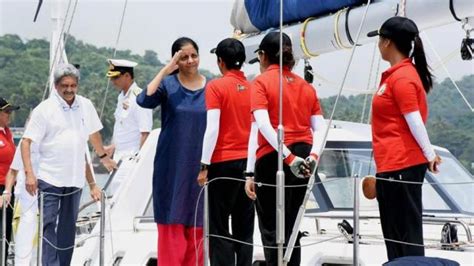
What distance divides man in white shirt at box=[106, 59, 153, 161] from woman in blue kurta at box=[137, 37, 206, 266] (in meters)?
2.11

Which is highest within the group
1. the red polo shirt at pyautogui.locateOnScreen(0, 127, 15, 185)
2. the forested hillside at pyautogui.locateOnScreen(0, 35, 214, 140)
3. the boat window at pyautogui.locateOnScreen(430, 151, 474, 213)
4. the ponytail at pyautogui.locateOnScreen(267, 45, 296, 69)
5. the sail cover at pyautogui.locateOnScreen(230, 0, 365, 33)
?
the forested hillside at pyautogui.locateOnScreen(0, 35, 214, 140)

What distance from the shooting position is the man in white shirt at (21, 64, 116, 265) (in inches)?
278

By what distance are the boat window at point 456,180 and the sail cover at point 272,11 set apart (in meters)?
1.52

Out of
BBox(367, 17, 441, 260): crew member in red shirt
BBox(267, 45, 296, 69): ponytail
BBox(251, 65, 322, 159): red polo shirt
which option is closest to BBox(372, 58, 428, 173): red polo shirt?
BBox(367, 17, 441, 260): crew member in red shirt

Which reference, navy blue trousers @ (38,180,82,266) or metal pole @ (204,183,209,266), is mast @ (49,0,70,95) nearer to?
navy blue trousers @ (38,180,82,266)

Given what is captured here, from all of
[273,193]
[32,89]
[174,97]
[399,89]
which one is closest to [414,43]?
[399,89]

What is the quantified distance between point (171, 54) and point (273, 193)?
3.97 ft

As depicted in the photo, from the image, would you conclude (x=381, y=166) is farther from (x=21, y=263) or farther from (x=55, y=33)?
(x=55, y=33)

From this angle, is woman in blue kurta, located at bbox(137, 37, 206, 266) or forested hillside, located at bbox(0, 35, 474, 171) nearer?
woman in blue kurta, located at bbox(137, 37, 206, 266)

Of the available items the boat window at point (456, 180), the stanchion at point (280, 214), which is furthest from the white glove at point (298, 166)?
the boat window at point (456, 180)

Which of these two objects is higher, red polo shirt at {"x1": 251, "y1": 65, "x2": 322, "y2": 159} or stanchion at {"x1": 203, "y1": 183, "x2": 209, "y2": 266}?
red polo shirt at {"x1": 251, "y1": 65, "x2": 322, "y2": 159}

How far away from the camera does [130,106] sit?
8.77 m

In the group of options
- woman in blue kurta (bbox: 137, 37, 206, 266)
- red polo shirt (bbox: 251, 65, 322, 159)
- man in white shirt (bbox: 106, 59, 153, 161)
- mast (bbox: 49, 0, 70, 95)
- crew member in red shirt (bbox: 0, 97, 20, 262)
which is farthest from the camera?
mast (bbox: 49, 0, 70, 95)

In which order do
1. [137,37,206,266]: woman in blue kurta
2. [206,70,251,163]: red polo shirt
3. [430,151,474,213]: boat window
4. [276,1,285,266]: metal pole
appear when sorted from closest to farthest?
[276,1,285,266]: metal pole
[206,70,251,163]: red polo shirt
[137,37,206,266]: woman in blue kurta
[430,151,474,213]: boat window
